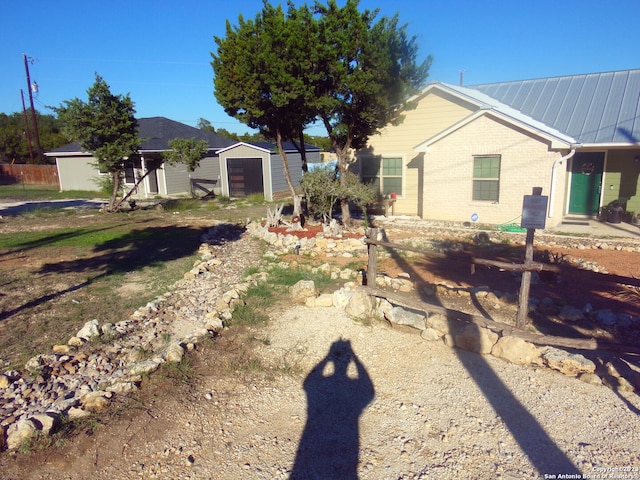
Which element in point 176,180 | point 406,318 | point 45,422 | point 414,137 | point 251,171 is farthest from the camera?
point 176,180

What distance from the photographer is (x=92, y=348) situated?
18.3ft

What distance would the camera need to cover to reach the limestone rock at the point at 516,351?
5.21 meters

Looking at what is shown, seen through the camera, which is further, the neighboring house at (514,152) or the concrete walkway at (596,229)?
the neighboring house at (514,152)

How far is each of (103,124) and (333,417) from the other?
56.4 feet

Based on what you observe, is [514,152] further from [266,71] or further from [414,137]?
[266,71]

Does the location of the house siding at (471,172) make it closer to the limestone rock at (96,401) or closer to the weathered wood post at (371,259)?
the weathered wood post at (371,259)

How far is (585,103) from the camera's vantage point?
14.9 meters

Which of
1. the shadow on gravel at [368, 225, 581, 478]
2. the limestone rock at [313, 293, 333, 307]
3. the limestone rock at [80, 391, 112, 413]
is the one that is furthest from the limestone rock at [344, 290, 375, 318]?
the limestone rock at [80, 391, 112, 413]

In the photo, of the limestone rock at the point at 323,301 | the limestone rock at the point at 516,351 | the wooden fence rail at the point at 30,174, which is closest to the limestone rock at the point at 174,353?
the limestone rock at the point at 323,301

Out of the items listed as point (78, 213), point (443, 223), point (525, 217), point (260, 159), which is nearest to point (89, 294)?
point (525, 217)

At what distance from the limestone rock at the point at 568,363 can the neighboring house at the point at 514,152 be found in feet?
29.0

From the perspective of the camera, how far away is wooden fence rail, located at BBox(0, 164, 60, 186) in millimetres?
35188

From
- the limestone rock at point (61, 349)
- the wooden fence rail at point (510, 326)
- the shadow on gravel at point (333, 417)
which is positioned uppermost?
the wooden fence rail at point (510, 326)

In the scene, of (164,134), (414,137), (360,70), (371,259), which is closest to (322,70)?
(360,70)
